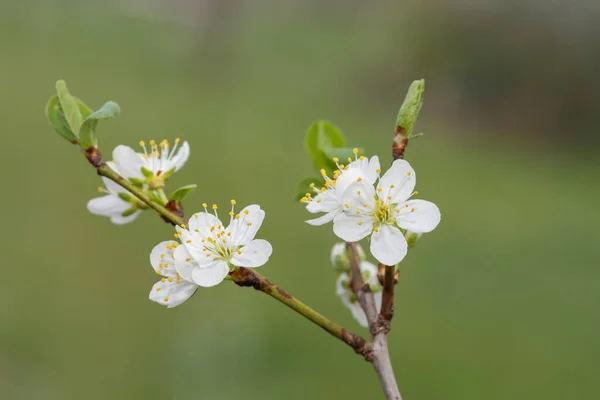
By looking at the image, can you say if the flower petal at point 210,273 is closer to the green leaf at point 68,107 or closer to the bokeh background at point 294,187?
the green leaf at point 68,107

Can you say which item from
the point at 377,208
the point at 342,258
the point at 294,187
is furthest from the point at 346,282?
the point at 294,187

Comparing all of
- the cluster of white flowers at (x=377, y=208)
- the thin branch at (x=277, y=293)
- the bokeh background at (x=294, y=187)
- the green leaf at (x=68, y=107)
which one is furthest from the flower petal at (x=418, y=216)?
the bokeh background at (x=294, y=187)

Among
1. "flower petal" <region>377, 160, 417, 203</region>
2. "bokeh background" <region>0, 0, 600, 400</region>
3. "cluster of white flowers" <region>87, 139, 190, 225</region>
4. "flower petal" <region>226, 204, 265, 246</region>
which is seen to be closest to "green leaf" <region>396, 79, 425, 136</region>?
"flower petal" <region>377, 160, 417, 203</region>

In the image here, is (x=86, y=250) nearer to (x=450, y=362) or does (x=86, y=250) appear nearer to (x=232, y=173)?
(x=232, y=173)

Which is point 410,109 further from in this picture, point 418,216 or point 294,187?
point 294,187

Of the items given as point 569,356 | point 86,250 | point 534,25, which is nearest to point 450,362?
point 569,356

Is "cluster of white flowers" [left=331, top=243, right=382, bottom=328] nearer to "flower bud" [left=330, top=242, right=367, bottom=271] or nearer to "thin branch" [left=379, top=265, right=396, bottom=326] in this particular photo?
"flower bud" [left=330, top=242, right=367, bottom=271]
